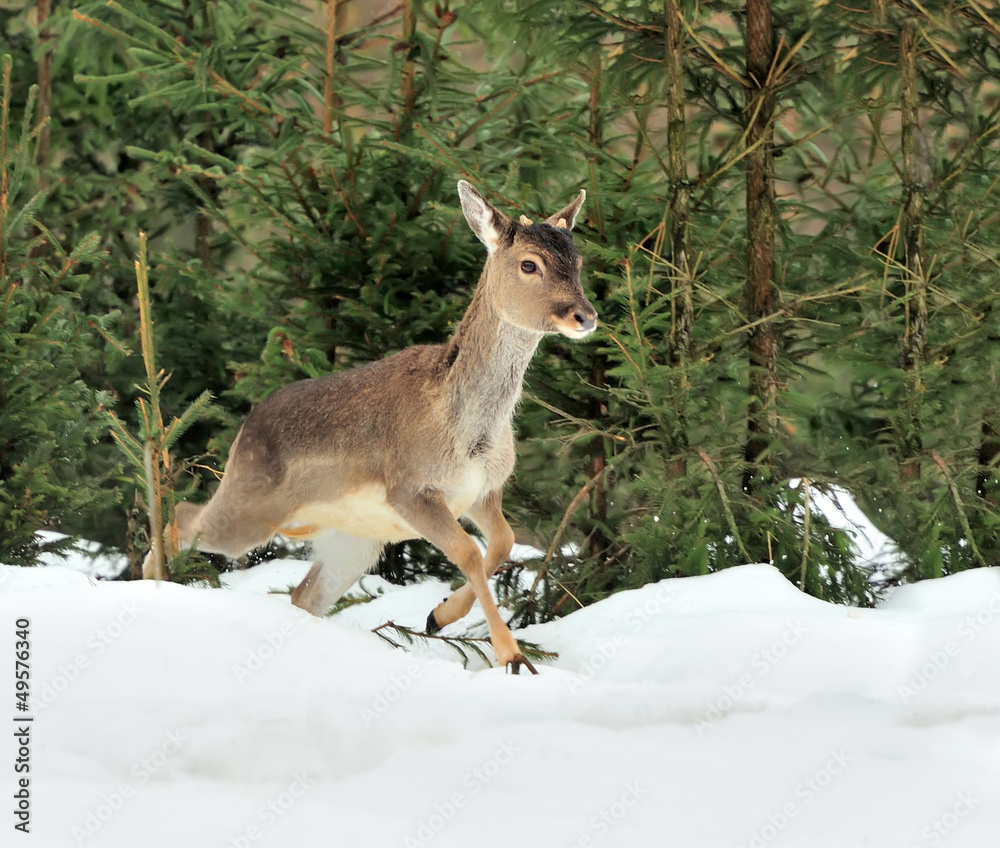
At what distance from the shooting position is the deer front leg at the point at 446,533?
5805 mm

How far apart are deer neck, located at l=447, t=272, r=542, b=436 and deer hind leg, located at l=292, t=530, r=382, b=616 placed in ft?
3.78

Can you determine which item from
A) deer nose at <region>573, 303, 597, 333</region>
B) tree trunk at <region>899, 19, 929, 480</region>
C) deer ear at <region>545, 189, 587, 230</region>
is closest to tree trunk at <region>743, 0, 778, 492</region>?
tree trunk at <region>899, 19, 929, 480</region>

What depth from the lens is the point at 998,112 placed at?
6.98 metres

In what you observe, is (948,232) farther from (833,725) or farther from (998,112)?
(833,725)

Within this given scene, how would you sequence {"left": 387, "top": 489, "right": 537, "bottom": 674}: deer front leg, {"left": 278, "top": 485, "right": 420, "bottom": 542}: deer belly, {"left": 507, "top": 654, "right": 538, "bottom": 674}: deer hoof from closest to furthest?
{"left": 507, "top": 654, "right": 538, "bottom": 674}: deer hoof
{"left": 387, "top": 489, "right": 537, "bottom": 674}: deer front leg
{"left": 278, "top": 485, "right": 420, "bottom": 542}: deer belly

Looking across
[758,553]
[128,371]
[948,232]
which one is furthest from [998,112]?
[128,371]

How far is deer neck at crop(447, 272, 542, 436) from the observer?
6.00 m

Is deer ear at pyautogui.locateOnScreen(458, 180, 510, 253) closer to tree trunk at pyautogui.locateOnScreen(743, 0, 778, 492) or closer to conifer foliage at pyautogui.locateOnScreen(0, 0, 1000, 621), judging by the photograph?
conifer foliage at pyautogui.locateOnScreen(0, 0, 1000, 621)

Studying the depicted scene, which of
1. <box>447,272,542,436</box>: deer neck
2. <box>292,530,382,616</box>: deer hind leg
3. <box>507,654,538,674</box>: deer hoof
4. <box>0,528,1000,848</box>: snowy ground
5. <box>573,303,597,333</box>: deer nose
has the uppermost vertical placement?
<box>573,303,597,333</box>: deer nose

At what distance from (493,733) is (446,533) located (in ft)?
4.64

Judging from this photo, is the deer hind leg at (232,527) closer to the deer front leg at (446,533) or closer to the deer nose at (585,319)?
the deer front leg at (446,533)

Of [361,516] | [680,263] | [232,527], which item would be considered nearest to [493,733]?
[361,516]

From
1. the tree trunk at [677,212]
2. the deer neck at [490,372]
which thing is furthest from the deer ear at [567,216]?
the tree trunk at [677,212]

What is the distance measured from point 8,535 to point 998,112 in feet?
21.2
